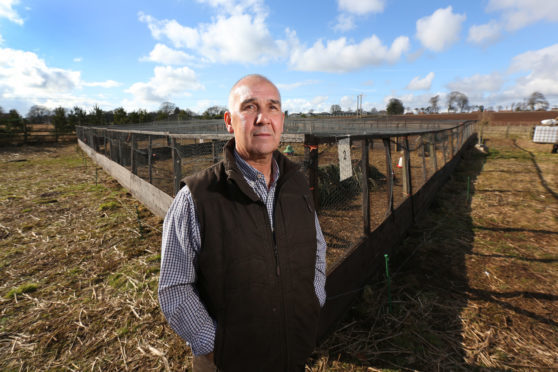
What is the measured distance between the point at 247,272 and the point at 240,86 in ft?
3.16

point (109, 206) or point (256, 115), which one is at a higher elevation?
point (256, 115)

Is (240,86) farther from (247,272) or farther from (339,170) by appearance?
(339,170)

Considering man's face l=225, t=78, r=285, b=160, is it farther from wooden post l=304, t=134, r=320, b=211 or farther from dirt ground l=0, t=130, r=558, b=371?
dirt ground l=0, t=130, r=558, b=371

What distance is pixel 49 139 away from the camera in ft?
86.0

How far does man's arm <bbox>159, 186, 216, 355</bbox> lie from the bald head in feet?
1.69

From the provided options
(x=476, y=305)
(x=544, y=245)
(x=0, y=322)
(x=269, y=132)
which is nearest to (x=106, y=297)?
(x=0, y=322)

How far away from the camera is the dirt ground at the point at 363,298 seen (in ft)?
9.09

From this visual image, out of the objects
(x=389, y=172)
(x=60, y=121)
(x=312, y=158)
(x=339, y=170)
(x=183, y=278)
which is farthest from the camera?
(x=60, y=121)

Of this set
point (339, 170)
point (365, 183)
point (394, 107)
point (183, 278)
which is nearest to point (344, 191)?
point (339, 170)

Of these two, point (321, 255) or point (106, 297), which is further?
point (106, 297)

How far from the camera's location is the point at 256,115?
4.47ft

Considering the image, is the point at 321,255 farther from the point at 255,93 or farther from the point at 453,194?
the point at 453,194

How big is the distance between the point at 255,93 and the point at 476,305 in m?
4.04

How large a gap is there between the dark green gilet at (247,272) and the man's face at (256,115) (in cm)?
15
